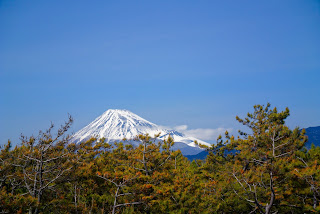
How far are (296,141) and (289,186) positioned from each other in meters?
2.84

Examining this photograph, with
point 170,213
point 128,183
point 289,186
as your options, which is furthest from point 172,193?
point 289,186

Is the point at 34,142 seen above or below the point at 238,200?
above

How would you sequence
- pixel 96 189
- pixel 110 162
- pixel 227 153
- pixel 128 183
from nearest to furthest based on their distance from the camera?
pixel 128 183 < pixel 96 189 < pixel 110 162 < pixel 227 153

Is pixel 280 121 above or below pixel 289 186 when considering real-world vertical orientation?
above

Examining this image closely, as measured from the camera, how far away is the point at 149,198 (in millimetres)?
16109

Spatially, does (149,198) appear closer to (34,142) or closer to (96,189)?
(96,189)

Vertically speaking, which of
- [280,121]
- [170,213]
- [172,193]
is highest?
[280,121]

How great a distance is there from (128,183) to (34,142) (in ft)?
19.0

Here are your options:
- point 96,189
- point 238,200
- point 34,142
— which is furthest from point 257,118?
point 34,142

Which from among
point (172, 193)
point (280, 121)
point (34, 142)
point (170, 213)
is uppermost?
point (280, 121)

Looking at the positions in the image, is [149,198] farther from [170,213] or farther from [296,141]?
[296,141]

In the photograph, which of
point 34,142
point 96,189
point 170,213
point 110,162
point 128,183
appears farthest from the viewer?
point 110,162

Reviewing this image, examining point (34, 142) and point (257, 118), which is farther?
point (257, 118)

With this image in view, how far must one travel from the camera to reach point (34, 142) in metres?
14.1
